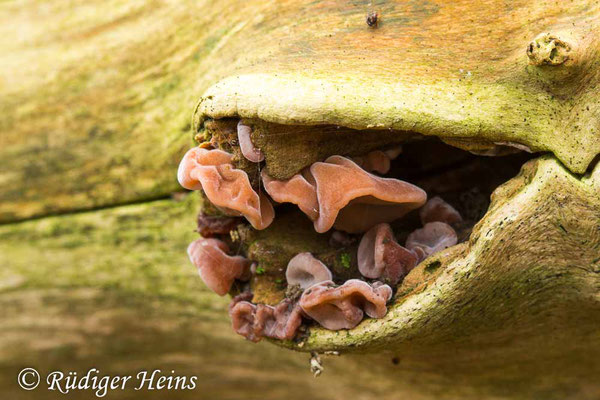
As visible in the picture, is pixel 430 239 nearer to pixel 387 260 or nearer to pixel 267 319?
pixel 387 260

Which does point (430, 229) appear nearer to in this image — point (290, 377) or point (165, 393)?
point (290, 377)

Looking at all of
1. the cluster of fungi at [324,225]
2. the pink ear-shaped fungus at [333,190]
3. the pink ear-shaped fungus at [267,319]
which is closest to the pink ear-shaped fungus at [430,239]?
the cluster of fungi at [324,225]

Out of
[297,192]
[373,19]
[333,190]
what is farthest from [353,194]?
[373,19]

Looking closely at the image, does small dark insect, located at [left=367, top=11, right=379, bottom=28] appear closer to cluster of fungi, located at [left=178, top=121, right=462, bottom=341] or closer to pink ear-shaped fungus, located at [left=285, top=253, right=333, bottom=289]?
cluster of fungi, located at [left=178, top=121, right=462, bottom=341]

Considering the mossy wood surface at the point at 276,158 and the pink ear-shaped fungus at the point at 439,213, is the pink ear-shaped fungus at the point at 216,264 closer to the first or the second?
the mossy wood surface at the point at 276,158

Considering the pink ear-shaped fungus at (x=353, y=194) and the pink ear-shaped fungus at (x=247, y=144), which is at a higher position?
the pink ear-shaped fungus at (x=247, y=144)

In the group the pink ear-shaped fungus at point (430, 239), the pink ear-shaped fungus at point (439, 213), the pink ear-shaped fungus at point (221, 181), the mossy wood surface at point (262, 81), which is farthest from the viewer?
the pink ear-shaped fungus at point (439, 213)

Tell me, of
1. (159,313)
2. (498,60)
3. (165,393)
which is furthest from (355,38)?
(165,393)
